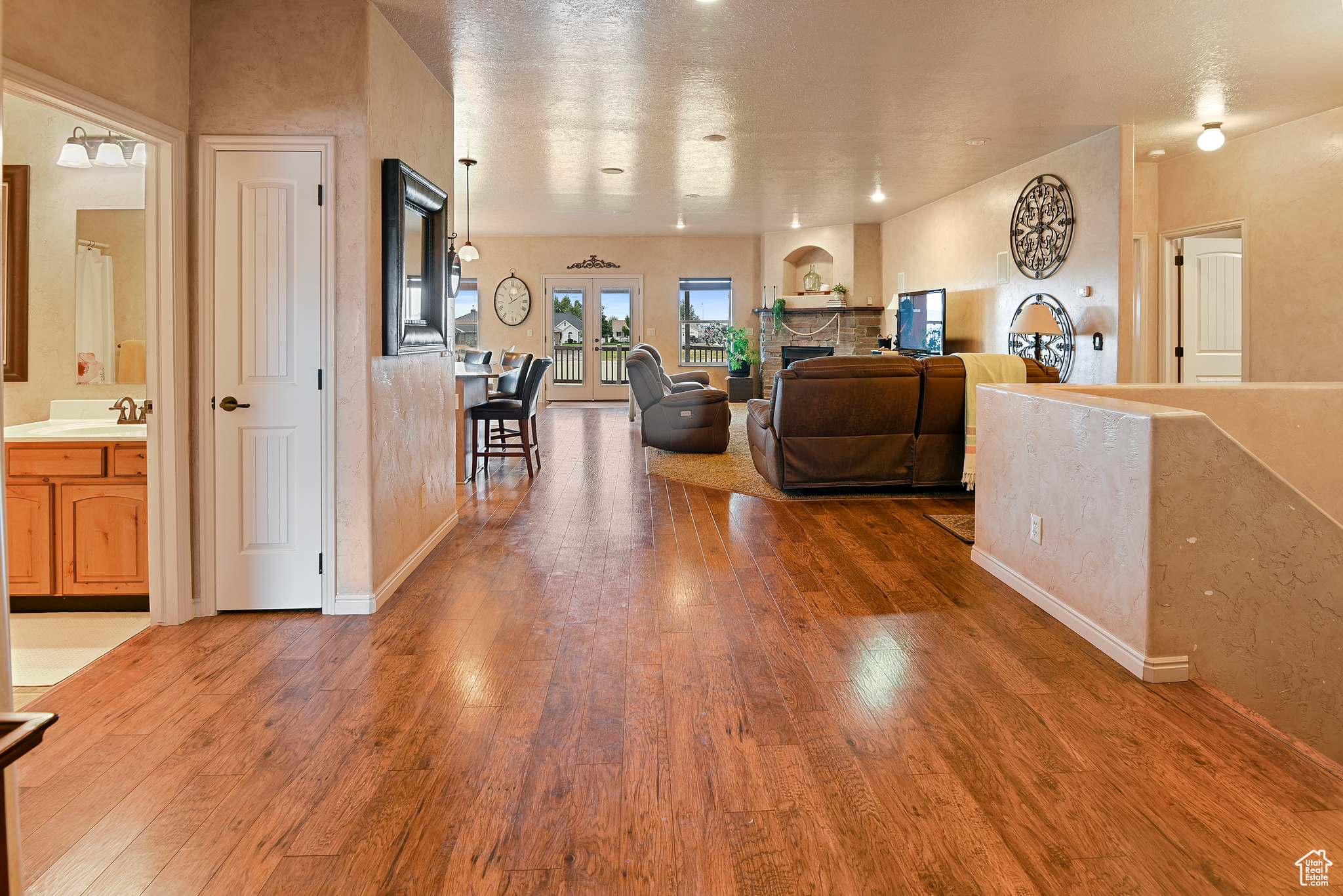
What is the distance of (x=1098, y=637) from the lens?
3123 mm

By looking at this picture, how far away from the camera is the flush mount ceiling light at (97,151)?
3.89 metres

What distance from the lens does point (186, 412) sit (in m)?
3.49

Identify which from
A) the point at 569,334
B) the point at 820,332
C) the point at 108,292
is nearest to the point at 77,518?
the point at 108,292

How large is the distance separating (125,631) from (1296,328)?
754 centimetres

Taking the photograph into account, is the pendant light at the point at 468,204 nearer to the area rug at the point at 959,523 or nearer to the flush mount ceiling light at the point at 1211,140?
the area rug at the point at 959,523

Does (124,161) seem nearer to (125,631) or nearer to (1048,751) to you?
(125,631)

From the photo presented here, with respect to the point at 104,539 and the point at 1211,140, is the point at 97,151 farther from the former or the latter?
the point at 1211,140

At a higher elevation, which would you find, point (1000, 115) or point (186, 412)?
point (1000, 115)

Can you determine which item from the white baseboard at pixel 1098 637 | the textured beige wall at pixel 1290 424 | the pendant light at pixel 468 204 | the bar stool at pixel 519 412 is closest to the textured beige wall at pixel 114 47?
the bar stool at pixel 519 412

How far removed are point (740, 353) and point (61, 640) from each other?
10.5 metres

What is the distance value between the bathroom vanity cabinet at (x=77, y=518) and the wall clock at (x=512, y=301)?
33.2 ft

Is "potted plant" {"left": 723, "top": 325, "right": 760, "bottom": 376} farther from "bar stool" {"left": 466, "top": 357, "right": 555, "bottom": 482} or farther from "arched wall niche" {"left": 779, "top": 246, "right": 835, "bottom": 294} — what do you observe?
"bar stool" {"left": 466, "top": 357, "right": 555, "bottom": 482}

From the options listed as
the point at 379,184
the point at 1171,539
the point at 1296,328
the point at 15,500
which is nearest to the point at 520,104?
the point at 379,184

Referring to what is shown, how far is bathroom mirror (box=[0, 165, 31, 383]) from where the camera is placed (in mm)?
3852
